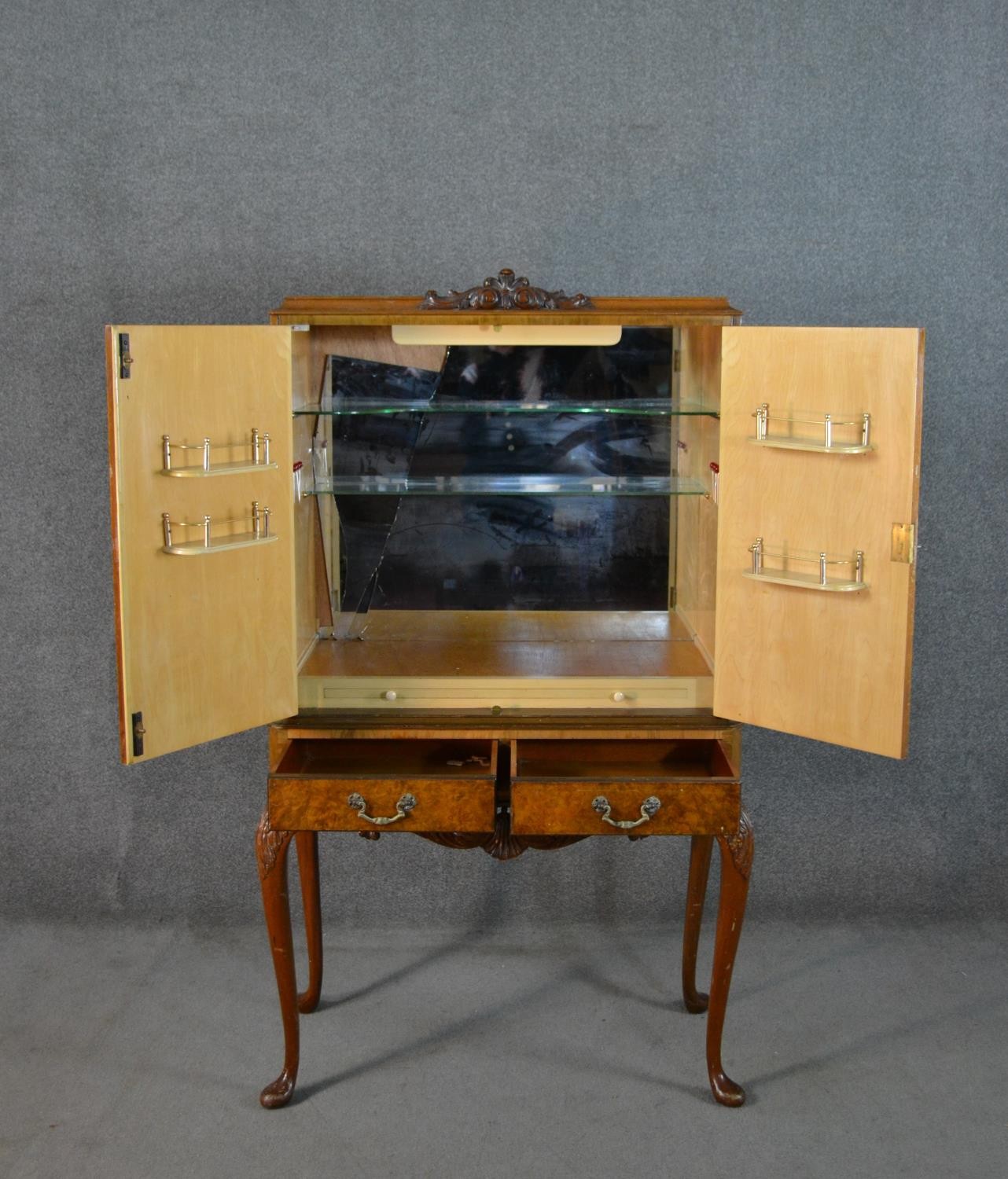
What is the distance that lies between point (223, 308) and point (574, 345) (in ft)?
3.46

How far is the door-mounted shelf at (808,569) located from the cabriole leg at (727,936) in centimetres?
50

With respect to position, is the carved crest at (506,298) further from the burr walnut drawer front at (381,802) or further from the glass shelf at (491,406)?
the burr walnut drawer front at (381,802)

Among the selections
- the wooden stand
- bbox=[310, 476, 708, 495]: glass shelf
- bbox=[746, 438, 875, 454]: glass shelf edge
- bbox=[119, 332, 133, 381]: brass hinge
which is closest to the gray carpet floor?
the wooden stand

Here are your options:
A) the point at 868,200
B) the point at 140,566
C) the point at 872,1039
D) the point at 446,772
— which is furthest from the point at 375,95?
the point at 872,1039

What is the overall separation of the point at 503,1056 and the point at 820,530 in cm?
143

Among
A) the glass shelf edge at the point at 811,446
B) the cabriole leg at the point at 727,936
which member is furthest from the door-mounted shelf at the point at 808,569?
the cabriole leg at the point at 727,936

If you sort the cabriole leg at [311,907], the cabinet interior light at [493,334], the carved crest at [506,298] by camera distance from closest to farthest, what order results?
the carved crest at [506,298], the cabinet interior light at [493,334], the cabriole leg at [311,907]

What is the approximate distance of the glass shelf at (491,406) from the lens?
2818 millimetres

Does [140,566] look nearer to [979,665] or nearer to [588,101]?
[588,101]

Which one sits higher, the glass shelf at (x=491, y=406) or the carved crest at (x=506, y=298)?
the carved crest at (x=506, y=298)

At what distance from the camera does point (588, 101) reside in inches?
131

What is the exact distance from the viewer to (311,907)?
3.15m

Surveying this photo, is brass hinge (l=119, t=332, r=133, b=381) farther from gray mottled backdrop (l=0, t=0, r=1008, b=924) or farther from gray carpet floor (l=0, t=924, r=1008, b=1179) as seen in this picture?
gray carpet floor (l=0, t=924, r=1008, b=1179)

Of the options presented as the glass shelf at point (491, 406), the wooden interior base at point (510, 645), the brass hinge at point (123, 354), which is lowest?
the wooden interior base at point (510, 645)
